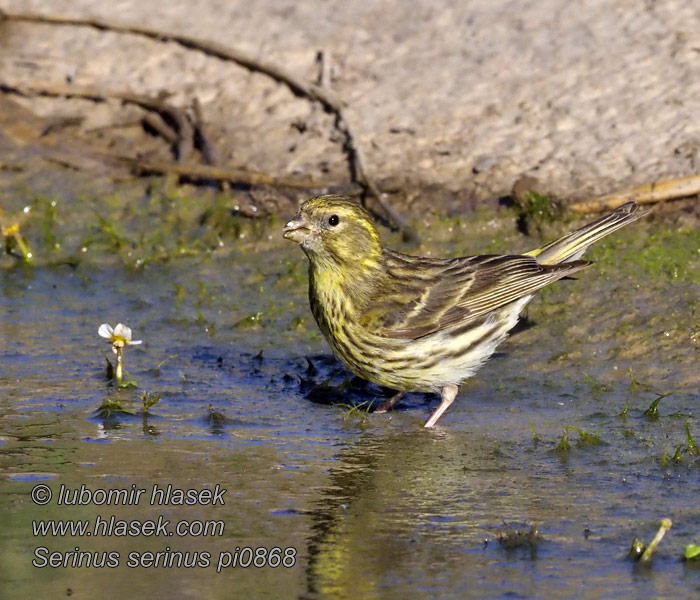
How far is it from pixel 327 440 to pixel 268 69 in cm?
464

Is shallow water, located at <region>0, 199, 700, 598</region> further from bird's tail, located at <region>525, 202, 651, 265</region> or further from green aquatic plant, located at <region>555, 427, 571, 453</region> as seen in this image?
bird's tail, located at <region>525, 202, 651, 265</region>

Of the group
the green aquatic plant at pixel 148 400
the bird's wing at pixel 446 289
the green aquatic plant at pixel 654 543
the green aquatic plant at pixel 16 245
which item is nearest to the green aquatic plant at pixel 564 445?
the bird's wing at pixel 446 289

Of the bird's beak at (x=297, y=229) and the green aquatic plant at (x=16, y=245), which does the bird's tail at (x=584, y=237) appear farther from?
the green aquatic plant at (x=16, y=245)

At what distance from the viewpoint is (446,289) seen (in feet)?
23.6

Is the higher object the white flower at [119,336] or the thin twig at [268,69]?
the thin twig at [268,69]

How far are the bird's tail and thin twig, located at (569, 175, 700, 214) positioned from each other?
3.48ft

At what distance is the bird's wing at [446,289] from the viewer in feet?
22.7

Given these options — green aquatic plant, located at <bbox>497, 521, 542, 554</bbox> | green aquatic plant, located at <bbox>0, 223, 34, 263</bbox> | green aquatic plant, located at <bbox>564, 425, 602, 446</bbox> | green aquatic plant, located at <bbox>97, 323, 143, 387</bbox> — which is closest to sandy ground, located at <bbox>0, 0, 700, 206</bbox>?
green aquatic plant, located at <bbox>0, 223, 34, 263</bbox>

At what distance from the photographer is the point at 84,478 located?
584 centimetres

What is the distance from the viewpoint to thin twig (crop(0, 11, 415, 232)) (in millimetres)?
9078

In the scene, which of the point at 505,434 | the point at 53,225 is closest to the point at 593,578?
the point at 505,434

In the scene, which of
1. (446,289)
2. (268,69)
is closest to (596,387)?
(446,289)

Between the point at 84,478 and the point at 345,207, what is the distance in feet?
7.16

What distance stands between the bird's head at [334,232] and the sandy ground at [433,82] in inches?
82.9
